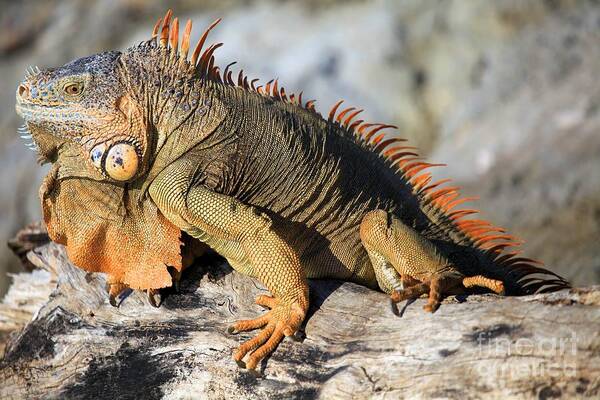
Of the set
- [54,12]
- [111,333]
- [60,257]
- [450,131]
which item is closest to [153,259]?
[111,333]

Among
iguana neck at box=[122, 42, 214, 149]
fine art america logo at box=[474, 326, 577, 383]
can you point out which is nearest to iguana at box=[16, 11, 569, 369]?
iguana neck at box=[122, 42, 214, 149]

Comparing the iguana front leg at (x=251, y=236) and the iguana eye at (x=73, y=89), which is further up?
the iguana eye at (x=73, y=89)

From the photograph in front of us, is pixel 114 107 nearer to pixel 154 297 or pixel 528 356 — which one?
pixel 154 297

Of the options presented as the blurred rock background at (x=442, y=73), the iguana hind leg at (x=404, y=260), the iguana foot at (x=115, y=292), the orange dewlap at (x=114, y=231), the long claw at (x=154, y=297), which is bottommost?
the iguana foot at (x=115, y=292)

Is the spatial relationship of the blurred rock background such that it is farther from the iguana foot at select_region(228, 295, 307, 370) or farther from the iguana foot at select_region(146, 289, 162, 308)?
the iguana foot at select_region(146, 289, 162, 308)

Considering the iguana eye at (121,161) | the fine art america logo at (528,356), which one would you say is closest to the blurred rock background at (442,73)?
the fine art america logo at (528,356)

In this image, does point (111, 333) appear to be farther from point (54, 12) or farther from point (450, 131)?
point (54, 12)

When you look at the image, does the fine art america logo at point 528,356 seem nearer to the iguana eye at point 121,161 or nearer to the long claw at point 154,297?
the long claw at point 154,297
